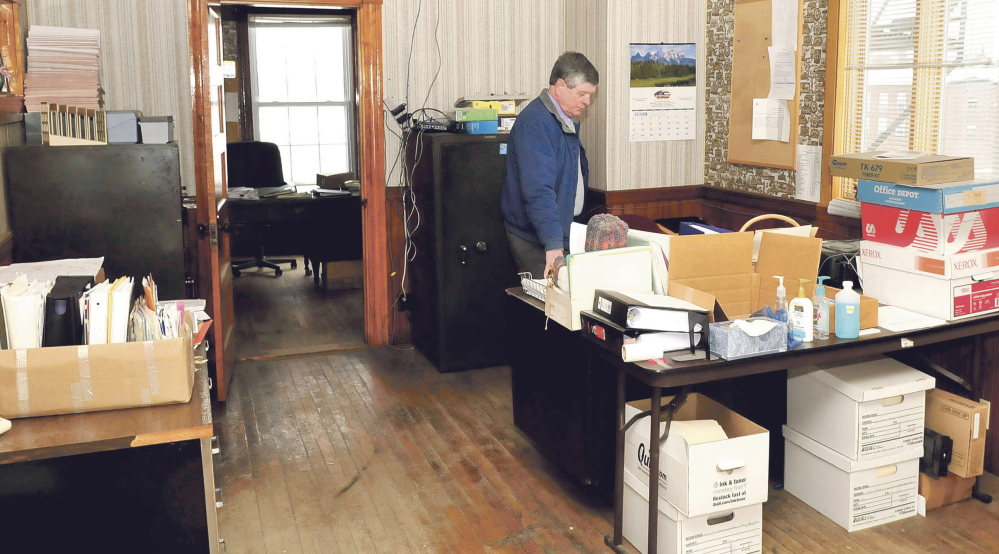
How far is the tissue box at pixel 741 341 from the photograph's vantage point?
280 centimetres

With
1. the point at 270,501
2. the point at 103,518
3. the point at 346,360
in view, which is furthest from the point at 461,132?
the point at 103,518

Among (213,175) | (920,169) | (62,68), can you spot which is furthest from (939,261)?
(62,68)

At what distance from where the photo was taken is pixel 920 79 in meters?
3.80

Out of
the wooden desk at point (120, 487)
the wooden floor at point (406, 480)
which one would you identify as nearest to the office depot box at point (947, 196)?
the wooden floor at point (406, 480)

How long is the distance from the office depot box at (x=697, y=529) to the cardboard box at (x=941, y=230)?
3.89 feet

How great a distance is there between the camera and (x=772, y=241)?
332cm

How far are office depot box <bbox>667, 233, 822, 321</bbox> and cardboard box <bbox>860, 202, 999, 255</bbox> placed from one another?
0.43 meters

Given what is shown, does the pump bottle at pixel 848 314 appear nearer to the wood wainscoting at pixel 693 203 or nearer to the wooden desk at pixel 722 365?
the wooden desk at pixel 722 365

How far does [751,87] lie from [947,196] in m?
2.02

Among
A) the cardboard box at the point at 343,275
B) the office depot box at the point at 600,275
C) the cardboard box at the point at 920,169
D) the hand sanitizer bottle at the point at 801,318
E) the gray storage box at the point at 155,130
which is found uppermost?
the gray storage box at the point at 155,130

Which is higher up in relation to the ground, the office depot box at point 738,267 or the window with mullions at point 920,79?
the window with mullions at point 920,79

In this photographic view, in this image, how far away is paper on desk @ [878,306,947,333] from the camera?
123 inches

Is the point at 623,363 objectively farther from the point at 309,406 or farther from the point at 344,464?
the point at 309,406

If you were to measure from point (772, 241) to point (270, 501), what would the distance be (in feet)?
7.48
